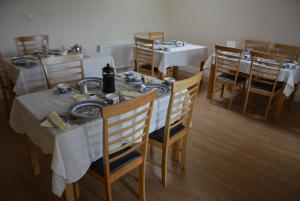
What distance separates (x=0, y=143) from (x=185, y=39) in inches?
156

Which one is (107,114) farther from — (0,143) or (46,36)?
(46,36)

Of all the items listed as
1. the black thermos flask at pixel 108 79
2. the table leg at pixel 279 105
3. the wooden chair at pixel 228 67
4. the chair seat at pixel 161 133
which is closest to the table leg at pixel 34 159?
the black thermos flask at pixel 108 79

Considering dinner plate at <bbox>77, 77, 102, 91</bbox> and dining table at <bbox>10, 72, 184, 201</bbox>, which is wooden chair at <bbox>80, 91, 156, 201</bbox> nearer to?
dining table at <bbox>10, 72, 184, 201</bbox>

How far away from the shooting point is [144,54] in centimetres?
391

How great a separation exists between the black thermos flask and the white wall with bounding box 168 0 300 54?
321cm

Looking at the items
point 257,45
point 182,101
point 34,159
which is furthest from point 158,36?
point 34,159

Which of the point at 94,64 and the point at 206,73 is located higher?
the point at 94,64

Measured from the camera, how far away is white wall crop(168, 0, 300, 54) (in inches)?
148

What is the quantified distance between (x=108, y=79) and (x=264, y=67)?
2.16m

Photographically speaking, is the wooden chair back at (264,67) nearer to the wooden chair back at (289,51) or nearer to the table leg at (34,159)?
the wooden chair back at (289,51)

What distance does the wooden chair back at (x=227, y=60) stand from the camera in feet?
10.8

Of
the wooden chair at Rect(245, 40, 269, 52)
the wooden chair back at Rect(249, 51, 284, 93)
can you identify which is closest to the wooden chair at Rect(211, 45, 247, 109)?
the wooden chair back at Rect(249, 51, 284, 93)

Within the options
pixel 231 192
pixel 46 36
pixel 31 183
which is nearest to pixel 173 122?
pixel 231 192

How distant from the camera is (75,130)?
141 centimetres
